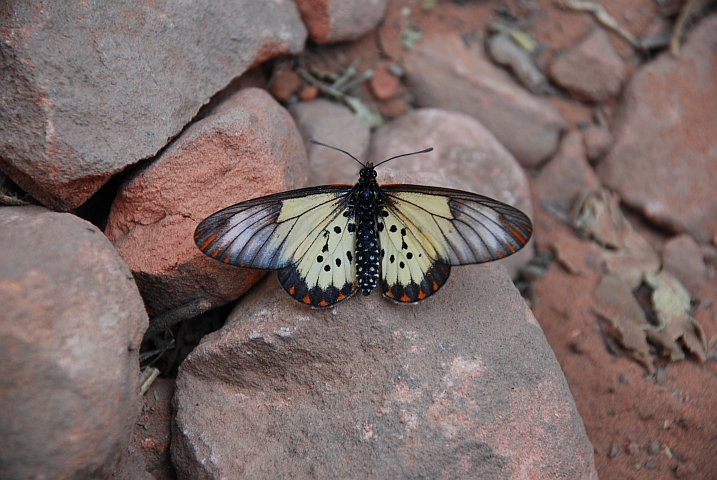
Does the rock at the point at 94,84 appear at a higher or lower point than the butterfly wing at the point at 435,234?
higher

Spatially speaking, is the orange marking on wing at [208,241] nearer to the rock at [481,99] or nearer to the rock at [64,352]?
the rock at [64,352]

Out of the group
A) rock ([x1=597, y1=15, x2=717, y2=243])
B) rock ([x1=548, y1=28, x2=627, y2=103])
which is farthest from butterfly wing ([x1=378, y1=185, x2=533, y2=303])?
rock ([x1=548, y1=28, x2=627, y2=103])

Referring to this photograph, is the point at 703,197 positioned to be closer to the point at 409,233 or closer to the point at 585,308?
the point at 585,308

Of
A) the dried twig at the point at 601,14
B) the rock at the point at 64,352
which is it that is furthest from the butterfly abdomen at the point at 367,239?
the dried twig at the point at 601,14

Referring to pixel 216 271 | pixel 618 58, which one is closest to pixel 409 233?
pixel 216 271

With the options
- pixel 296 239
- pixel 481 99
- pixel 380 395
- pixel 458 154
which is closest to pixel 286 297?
pixel 296 239

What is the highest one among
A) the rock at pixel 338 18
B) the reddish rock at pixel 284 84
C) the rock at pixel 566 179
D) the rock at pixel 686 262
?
the rock at pixel 338 18

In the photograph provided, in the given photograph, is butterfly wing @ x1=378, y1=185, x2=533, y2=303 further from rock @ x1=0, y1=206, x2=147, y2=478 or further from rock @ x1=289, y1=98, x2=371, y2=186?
rock @ x1=0, y1=206, x2=147, y2=478
